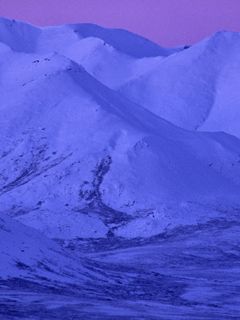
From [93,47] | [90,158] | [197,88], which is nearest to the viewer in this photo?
[90,158]

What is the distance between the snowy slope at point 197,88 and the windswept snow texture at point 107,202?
0.33 meters

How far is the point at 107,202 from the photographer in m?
48.7

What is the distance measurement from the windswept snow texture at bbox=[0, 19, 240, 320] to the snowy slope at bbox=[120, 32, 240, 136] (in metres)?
0.33

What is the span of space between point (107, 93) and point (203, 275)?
32.7m

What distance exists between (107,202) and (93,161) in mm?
4229

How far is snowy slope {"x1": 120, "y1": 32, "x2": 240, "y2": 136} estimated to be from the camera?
8494 cm

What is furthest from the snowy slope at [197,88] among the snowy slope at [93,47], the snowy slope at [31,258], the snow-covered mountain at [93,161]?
the snowy slope at [31,258]

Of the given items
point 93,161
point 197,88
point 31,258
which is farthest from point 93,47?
point 31,258

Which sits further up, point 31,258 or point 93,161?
point 31,258

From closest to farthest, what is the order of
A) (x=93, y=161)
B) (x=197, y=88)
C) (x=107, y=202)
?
(x=107, y=202) < (x=93, y=161) < (x=197, y=88)

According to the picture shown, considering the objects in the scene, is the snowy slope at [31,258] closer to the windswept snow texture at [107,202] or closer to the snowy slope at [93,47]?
the windswept snow texture at [107,202]

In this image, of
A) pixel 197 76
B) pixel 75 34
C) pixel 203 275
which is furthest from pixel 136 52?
pixel 203 275

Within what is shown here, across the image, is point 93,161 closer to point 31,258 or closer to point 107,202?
point 107,202

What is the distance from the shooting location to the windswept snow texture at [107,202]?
86.2 feet
